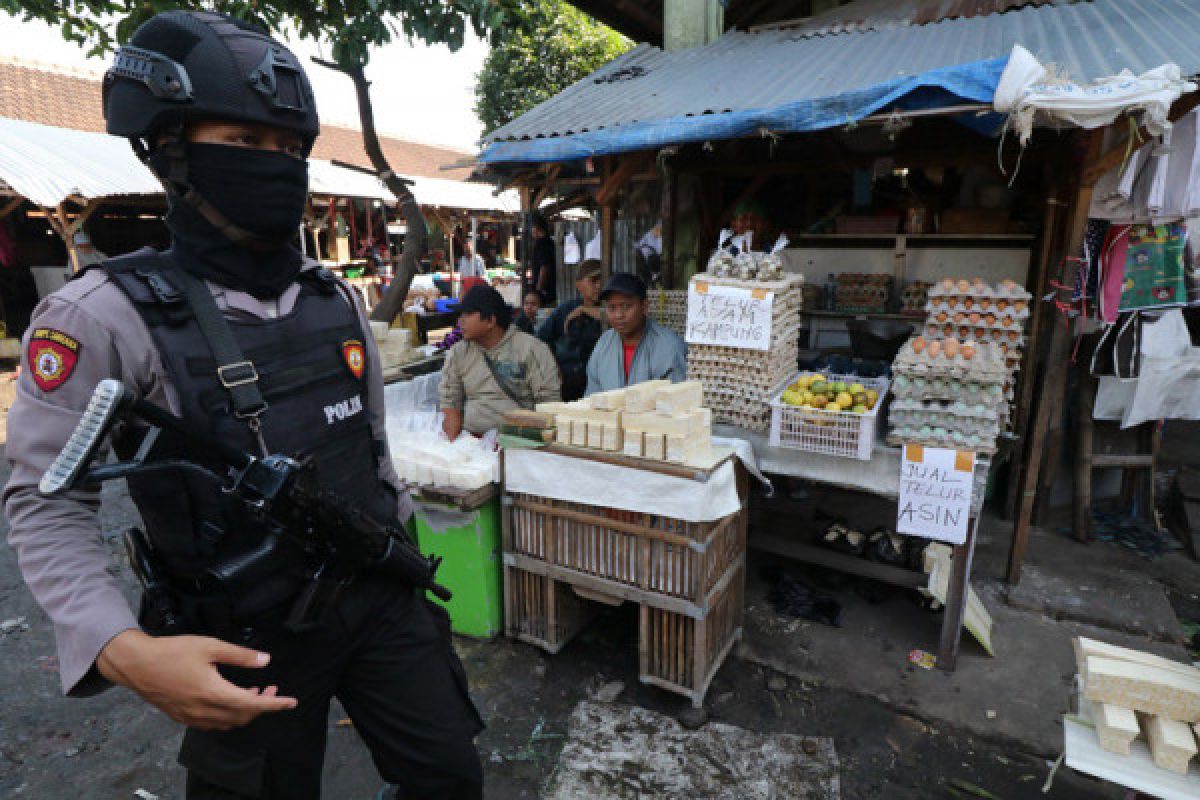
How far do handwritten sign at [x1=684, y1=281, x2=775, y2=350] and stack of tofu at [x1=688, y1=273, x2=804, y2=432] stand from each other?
0.04m

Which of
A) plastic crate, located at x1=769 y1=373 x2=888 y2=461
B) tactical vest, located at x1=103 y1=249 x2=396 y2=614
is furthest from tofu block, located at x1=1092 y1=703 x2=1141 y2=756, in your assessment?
tactical vest, located at x1=103 y1=249 x2=396 y2=614

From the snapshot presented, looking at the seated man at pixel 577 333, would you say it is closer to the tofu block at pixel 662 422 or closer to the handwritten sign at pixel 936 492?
the tofu block at pixel 662 422

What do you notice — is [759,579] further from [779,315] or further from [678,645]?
[779,315]

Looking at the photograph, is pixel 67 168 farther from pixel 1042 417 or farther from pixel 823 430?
pixel 1042 417

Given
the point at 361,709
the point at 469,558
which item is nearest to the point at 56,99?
the point at 469,558

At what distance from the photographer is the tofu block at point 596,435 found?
3.17 meters

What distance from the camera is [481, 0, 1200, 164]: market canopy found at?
3.72m

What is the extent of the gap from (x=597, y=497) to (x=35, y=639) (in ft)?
11.6

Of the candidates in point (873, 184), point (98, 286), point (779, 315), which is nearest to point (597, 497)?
point (779, 315)

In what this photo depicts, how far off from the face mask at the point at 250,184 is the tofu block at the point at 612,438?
71.9 inches

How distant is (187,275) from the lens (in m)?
1.50

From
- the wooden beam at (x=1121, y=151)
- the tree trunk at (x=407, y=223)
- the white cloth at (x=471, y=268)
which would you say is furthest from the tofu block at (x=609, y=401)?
the white cloth at (x=471, y=268)

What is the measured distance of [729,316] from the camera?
3594mm

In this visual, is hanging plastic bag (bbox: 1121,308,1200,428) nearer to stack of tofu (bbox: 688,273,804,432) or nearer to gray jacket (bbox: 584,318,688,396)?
stack of tofu (bbox: 688,273,804,432)
